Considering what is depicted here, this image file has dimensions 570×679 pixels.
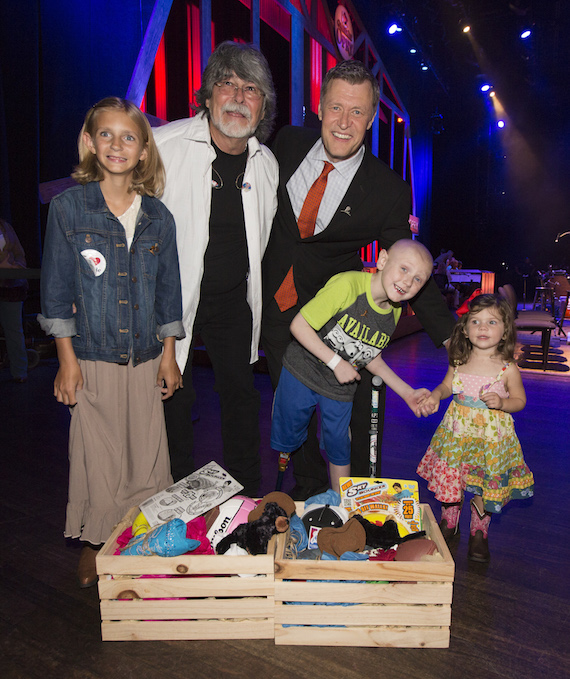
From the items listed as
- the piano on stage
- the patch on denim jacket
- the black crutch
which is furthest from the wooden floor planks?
the piano on stage

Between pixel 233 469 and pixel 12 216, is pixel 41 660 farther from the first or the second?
pixel 12 216

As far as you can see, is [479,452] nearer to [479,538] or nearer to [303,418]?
[479,538]

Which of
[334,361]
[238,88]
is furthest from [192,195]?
[334,361]

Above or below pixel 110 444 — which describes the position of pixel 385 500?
below

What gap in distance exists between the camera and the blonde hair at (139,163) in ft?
5.21

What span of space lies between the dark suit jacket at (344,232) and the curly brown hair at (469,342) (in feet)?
0.30

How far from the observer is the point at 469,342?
197 cm

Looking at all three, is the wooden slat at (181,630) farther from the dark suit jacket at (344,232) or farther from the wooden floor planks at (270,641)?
the dark suit jacket at (344,232)

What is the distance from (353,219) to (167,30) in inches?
190

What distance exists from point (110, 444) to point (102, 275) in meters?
0.57

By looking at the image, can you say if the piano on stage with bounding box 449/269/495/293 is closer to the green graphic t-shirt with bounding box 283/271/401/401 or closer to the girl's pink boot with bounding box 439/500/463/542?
the girl's pink boot with bounding box 439/500/463/542

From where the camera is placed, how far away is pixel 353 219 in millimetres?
2049

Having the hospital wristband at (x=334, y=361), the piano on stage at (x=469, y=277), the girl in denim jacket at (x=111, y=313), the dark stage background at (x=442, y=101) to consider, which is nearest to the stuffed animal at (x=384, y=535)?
the hospital wristband at (x=334, y=361)

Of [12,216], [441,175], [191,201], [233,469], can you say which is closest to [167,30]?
[12,216]
